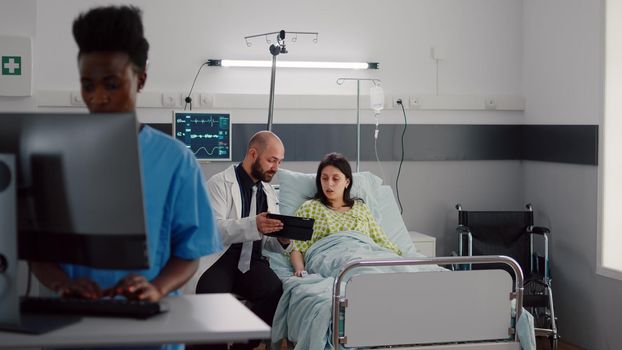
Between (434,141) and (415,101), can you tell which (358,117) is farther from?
(434,141)

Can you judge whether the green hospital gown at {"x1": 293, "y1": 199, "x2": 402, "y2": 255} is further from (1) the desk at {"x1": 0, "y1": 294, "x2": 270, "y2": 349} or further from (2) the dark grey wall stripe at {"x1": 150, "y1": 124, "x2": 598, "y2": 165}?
(1) the desk at {"x1": 0, "y1": 294, "x2": 270, "y2": 349}

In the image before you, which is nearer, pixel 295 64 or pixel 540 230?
pixel 540 230

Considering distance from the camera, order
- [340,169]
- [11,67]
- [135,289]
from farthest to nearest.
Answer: [340,169] → [11,67] → [135,289]

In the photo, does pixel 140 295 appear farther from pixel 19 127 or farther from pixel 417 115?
pixel 417 115

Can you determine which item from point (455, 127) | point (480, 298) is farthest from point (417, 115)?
point (480, 298)

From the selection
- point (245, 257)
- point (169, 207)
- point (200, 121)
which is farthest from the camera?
point (200, 121)

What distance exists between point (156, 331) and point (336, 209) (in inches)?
139

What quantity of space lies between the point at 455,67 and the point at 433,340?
2760 mm

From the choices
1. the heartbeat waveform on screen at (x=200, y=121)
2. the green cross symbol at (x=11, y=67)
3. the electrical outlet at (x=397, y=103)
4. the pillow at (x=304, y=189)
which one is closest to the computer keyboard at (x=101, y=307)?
the green cross symbol at (x=11, y=67)

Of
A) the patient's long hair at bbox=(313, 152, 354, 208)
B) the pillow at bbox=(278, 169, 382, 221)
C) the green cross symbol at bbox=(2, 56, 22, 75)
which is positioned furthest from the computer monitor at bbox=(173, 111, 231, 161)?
the green cross symbol at bbox=(2, 56, 22, 75)

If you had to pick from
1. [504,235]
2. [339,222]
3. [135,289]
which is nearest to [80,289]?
[135,289]

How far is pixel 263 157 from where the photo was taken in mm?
4609

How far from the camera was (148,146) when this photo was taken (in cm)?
210

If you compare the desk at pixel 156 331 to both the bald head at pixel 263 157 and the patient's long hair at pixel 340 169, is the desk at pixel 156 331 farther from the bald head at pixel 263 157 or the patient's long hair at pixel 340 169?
the patient's long hair at pixel 340 169
